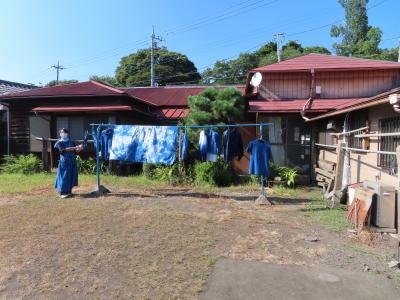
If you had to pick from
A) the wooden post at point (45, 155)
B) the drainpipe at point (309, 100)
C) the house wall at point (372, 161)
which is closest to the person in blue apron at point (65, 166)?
the wooden post at point (45, 155)

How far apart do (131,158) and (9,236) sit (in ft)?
13.4

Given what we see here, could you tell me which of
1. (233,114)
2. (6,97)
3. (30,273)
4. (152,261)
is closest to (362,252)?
(152,261)

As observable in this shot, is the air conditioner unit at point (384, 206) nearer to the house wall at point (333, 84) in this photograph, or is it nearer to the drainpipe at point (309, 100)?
the drainpipe at point (309, 100)

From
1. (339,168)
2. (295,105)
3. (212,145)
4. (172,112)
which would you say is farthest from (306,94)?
(172,112)

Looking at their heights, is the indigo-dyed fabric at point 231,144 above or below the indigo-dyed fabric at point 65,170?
above

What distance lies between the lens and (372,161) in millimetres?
7941

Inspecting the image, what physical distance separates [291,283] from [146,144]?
6.11m

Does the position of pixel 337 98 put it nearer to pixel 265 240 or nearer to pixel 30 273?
pixel 265 240

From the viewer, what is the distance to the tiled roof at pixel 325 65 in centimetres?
1245

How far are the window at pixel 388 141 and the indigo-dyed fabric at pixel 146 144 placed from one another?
4.68 m

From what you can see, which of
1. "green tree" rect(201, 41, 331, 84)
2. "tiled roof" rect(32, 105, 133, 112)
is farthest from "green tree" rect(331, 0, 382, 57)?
"tiled roof" rect(32, 105, 133, 112)

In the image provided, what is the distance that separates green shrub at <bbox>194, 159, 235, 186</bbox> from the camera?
1105 centimetres

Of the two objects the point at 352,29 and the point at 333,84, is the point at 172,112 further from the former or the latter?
the point at 352,29

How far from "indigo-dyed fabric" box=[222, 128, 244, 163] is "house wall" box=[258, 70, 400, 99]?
416cm
